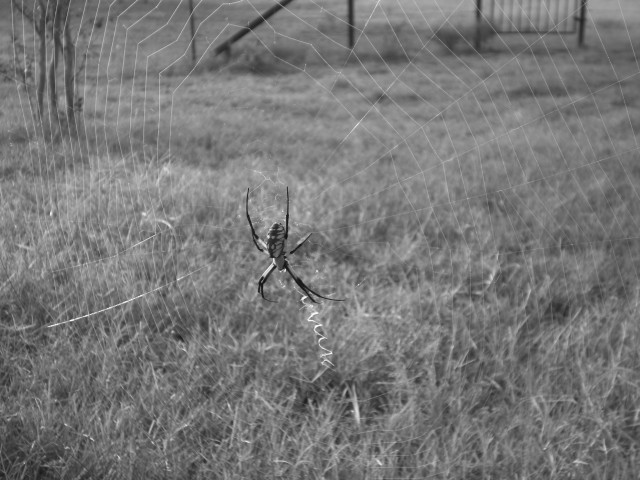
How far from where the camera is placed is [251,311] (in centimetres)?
214

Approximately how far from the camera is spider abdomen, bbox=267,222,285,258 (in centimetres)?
143

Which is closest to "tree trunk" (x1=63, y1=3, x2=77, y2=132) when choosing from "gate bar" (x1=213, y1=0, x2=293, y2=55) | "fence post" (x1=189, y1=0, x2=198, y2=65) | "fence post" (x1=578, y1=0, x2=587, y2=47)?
"fence post" (x1=189, y1=0, x2=198, y2=65)

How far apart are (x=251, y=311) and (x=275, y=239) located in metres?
0.74

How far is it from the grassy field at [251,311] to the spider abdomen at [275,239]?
30 cm

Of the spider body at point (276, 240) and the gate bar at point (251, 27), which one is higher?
the gate bar at point (251, 27)

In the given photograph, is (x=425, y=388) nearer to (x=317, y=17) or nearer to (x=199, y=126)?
(x=199, y=126)

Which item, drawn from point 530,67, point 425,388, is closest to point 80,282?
point 425,388

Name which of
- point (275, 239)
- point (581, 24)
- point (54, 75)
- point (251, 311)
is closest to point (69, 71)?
point (54, 75)

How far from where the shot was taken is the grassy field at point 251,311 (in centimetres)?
152

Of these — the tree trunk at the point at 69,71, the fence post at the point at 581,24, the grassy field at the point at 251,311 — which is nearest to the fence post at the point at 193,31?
the grassy field at the point at 251,311

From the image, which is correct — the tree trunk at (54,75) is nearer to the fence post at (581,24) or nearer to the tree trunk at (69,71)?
the tree trunk at (69,71)

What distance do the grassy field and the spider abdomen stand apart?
30cm

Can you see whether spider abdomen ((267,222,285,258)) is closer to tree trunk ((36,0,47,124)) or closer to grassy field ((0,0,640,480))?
grassy field ((0,0,640,480))

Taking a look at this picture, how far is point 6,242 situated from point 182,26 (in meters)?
0.71
